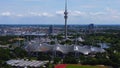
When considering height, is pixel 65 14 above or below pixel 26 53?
above

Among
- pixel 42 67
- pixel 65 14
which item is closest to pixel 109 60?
pixel 42 67

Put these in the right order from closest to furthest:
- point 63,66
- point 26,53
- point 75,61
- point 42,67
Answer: point 42,67 < point 63,66 < point 75,61 < point 26,53

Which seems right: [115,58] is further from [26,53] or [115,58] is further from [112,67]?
[26,53]

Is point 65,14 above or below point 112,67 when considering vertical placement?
above

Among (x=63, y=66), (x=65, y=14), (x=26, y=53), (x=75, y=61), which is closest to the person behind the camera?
(x=63, y=66)

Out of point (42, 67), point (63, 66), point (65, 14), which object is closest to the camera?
point (42, 67)

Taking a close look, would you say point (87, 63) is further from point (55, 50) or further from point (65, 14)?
point (65, 14)

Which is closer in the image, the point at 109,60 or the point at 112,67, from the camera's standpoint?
the point at 112,67

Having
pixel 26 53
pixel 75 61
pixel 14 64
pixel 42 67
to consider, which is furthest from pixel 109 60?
pixel 26 53

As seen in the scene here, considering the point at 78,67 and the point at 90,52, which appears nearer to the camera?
the point at 78,67
